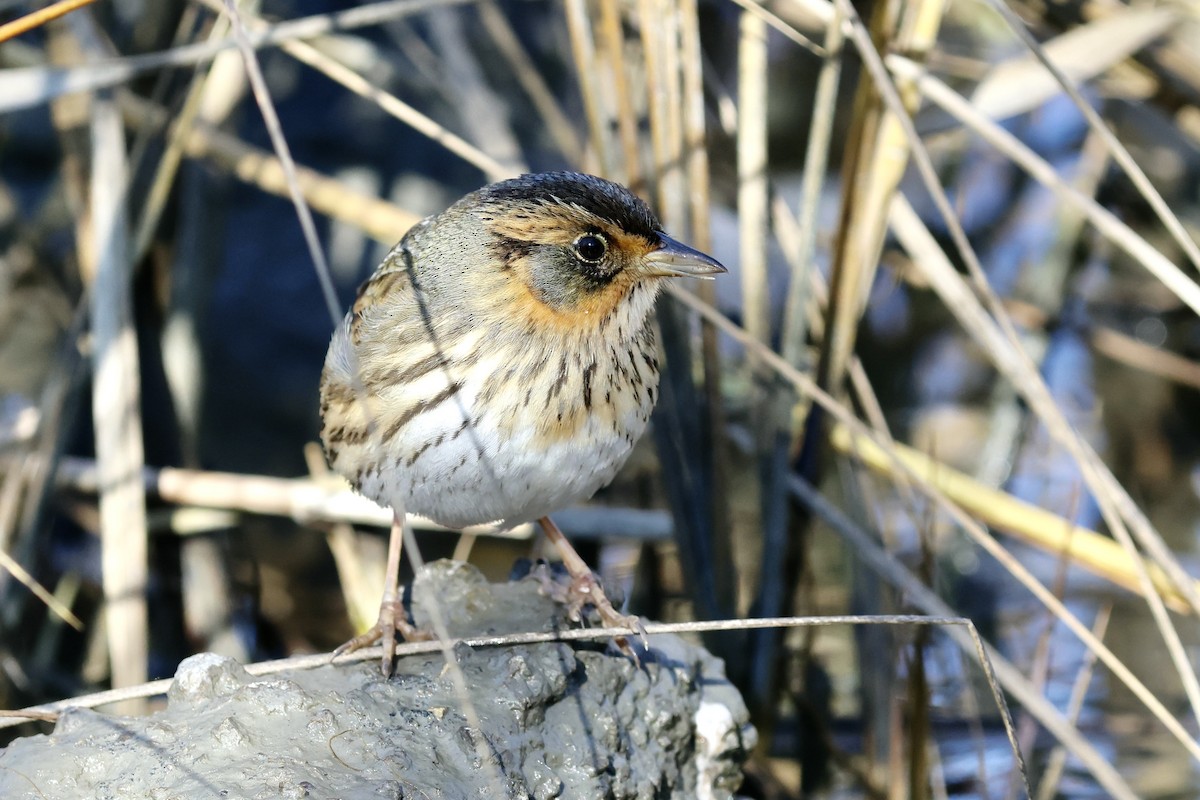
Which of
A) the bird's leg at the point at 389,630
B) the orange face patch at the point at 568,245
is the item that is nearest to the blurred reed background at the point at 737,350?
the orange face patch at the point at 568,245

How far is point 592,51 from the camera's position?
3834 millimetres

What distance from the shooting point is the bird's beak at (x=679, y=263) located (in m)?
3.08

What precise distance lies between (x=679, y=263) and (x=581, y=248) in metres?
0.21

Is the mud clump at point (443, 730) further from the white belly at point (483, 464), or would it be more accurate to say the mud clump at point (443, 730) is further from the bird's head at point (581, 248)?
the bird's head at point (581, 248)

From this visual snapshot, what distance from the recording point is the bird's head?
3066 millimetres

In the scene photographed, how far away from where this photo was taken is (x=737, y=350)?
5617mm

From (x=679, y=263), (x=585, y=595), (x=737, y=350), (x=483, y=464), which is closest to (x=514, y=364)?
(x=483, y=464)

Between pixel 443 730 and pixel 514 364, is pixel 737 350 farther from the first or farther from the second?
pixel 443 730

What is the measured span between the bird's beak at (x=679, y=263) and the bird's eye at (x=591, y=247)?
10cm

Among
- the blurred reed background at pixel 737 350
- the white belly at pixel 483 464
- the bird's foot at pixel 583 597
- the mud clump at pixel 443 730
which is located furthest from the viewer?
the blurred reed background at pixel 737 350

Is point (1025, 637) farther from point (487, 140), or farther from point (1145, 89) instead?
Answer: point (487, 140)

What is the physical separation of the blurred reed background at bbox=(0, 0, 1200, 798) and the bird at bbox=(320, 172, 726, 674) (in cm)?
66

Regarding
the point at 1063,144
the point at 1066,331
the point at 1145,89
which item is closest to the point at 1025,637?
the point at 1066,331

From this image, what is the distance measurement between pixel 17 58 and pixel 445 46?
59.1 inches
